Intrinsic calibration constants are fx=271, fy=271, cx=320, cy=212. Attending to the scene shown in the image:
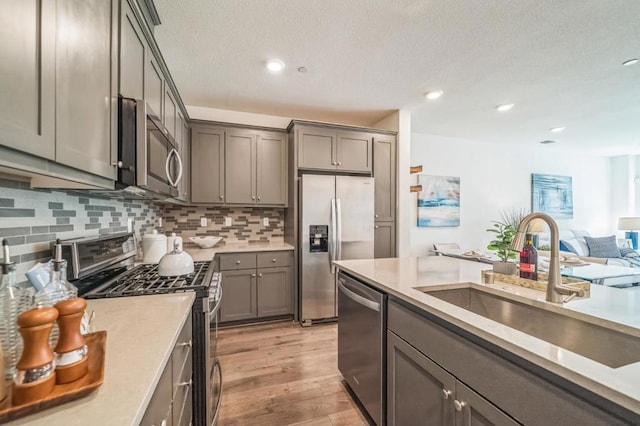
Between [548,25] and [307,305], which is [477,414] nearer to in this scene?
[307,305]

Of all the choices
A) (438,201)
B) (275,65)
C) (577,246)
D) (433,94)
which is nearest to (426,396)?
(275,65)

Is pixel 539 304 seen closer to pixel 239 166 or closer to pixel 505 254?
pixel 505 254

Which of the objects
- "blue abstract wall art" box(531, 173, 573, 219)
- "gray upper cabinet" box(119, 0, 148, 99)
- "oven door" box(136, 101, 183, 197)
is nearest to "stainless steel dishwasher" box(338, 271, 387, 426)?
"oven door" box(136, 101, 183, 197)

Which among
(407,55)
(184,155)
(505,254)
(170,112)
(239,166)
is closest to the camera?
(505,254)

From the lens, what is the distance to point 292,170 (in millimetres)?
3256

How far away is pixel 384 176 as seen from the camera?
11.6 feet

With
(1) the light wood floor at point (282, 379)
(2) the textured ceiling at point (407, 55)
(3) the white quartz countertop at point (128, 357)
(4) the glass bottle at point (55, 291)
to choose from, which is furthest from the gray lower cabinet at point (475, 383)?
(2) the textured ceiling at point (407, 55)

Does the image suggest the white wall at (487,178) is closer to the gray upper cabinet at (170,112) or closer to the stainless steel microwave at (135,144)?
the gray upper cabinet at (170,112)

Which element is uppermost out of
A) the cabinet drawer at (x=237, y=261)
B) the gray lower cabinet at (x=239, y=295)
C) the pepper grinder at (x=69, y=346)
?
the pepper grinder at (x=69, y=346)

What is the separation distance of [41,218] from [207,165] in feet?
6.83

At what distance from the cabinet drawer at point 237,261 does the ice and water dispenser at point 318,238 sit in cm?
67

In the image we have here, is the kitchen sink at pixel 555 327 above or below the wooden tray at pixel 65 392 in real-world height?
below

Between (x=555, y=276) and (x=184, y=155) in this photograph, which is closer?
(x=555, y=276)

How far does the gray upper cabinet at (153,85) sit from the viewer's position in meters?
1.55
